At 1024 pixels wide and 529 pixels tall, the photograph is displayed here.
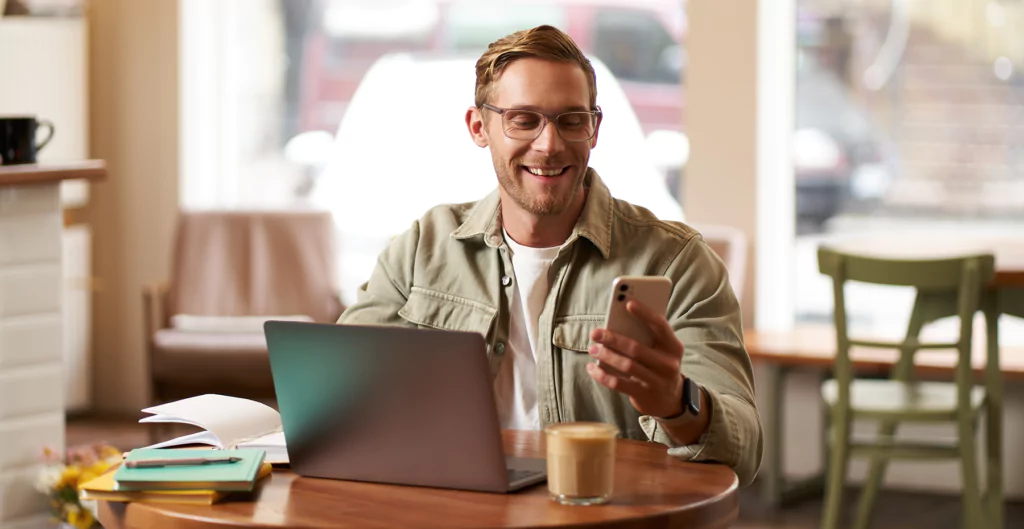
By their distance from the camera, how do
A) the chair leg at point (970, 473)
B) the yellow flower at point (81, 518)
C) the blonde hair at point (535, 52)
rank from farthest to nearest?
the chair leg at point (970, 473) < the yellow flower at point (81, 518) < the blonde hair at point (535, 52)

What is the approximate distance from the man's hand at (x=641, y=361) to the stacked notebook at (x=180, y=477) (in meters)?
0.41

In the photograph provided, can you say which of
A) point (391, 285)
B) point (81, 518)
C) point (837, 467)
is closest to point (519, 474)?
point (391, 285)

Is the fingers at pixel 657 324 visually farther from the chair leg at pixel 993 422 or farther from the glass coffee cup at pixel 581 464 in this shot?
the chair leg at pixel 993 422

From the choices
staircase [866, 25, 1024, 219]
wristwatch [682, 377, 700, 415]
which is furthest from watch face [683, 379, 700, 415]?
staircase [866, 25, 1024, 219]

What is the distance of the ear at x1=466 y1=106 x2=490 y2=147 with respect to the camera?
81.6 inches

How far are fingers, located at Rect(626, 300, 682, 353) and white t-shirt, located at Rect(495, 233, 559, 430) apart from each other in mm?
455

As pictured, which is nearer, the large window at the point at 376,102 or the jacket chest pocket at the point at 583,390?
the jacket chest pocket at the point at 583,390

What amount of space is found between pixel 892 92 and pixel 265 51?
2.58 meters

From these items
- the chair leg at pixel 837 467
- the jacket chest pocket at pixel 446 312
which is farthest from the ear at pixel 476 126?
the chair leg at pixel 837 467

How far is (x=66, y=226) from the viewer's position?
5434 mm

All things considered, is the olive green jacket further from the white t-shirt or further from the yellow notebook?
the yellow notebook

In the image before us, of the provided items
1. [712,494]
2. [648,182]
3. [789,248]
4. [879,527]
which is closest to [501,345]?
[712,494]

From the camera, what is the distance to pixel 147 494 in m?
1.49

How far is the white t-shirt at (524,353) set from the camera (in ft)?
6.35
